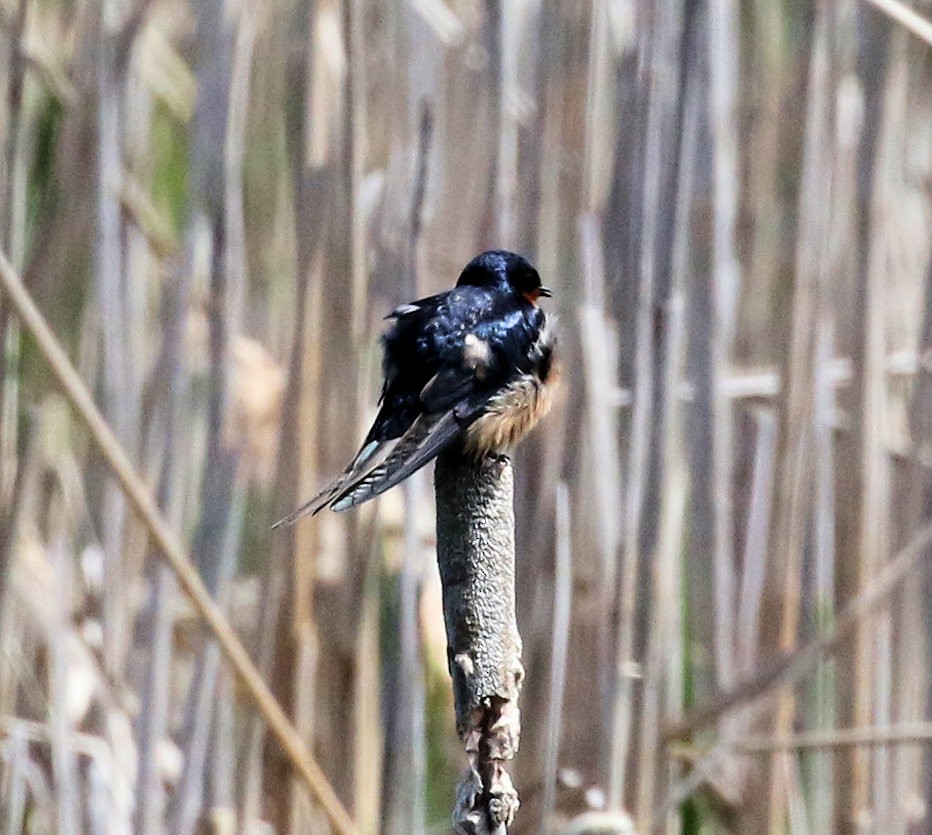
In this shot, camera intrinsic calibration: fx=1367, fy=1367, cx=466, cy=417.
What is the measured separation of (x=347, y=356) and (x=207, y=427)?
0.19 meters

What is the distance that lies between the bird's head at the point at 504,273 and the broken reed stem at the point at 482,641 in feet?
1.41

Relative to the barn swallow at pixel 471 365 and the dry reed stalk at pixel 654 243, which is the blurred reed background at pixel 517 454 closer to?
the dry reed stalk at pixel 654 243

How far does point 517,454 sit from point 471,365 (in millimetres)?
417

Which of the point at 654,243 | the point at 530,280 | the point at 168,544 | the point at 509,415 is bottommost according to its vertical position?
the point at 168,544

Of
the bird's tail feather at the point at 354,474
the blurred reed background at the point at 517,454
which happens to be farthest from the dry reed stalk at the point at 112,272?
the bird's tail feather at the point at 354,474

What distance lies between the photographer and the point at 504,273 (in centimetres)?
144

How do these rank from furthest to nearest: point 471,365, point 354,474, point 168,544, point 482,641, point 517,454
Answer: point 517,454 < point 168,544 < point 471,365 < point 354,474 < point 482,641

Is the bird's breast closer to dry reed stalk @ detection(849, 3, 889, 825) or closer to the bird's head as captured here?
the bird's head

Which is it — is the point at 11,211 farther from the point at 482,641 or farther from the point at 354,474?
the point at 482,641

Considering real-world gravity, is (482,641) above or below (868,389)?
below

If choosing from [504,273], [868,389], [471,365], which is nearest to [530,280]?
[504,273]

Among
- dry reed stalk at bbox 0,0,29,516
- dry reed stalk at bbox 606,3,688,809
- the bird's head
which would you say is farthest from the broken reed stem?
dry reed stalk at bbox 0,0,29,516

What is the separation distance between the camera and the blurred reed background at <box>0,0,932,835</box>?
163cm

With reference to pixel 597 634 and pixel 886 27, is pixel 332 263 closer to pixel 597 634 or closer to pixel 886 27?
pixel 597 634
